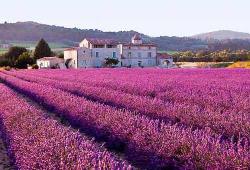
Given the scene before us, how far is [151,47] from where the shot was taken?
71.5 meters

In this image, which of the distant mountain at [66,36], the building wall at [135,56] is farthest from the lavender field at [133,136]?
the distant mountain at [66,36]

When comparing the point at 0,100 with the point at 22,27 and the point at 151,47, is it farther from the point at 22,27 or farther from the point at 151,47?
the point at 22,27

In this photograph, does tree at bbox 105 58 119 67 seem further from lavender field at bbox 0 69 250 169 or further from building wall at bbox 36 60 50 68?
lavender field at bbox 0 69 250 169

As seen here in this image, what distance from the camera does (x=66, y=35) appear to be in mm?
183375

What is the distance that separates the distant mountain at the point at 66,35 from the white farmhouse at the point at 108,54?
98.9 meters

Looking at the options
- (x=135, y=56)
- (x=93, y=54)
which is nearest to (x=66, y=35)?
(x=135, y=56)

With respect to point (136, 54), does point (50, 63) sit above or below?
below

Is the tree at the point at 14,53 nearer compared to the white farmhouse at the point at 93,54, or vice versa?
the white farmhouse at the point at 93,54

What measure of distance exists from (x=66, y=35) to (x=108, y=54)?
118 m

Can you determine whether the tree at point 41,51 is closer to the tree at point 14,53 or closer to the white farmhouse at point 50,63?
the tree at point 14,53

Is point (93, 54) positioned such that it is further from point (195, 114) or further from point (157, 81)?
point (195, 114)

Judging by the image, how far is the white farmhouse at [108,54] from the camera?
6656 centimetres

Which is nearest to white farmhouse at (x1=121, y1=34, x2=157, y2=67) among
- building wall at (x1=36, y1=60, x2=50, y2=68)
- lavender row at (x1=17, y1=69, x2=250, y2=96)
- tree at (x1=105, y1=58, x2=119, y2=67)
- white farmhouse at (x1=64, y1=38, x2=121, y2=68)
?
white farmhouse at (x1=64, y1=38, x2=121, y2=68)

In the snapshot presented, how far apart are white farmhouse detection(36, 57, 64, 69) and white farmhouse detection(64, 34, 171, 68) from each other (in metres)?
1.40
